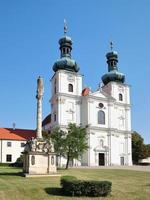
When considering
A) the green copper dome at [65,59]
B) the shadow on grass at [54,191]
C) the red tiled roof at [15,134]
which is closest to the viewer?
the shadow on grass at [54,191]

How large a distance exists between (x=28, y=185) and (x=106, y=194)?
17.8 feet

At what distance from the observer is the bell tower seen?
208 ft

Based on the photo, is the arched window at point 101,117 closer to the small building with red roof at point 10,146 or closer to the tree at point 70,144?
the small building with red roof at point 10,146

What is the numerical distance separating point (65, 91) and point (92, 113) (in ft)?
22.9

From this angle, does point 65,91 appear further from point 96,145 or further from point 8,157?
point 8,157

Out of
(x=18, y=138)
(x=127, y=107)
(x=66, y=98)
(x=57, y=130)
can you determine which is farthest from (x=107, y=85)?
(x=57, y=130)

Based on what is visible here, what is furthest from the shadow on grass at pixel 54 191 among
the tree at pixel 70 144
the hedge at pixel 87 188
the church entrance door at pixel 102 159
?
the church entrance door at pixel 102 159

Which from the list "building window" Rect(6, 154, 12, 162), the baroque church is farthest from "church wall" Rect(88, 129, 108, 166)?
"building window" Rect(6, 154, 12, 162)

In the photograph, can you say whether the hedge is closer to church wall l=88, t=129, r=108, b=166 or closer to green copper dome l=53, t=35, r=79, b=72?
church wall l=88, t=129, r=108, b=166

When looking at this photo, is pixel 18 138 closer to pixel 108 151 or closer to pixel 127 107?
pixel 108 151

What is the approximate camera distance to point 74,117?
64562 mm

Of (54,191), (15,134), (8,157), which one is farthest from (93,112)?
(54,191)

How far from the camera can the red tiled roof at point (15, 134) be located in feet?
208

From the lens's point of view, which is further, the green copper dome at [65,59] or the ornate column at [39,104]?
the green copper dome at [65,59]
